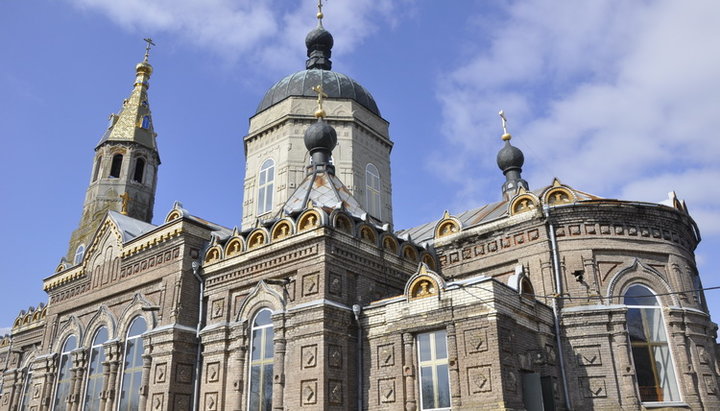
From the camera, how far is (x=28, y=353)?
22.8 metres

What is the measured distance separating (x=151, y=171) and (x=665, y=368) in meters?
21.7

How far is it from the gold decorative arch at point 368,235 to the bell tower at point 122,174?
15.2 m

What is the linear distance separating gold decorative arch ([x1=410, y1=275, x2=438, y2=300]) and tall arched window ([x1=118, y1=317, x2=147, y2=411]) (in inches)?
273

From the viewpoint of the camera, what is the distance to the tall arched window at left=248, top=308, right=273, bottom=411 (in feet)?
40.6

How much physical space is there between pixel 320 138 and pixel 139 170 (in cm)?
1328

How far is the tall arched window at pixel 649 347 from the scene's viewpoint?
1248cm

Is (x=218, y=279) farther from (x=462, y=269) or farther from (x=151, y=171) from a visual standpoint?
(x=151, y=171)

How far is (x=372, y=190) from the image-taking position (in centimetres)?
2152

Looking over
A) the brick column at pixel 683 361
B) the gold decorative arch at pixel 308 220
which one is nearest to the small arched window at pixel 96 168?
the gold decorative arch at pixel 308 220

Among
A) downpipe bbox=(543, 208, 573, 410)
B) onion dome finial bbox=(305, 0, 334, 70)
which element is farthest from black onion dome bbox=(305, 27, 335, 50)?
downpipe bbox=(543, 208, 573, 410)

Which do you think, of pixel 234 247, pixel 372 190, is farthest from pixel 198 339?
pixel 372 190

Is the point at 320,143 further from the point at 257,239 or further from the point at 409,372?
the point at 409,372

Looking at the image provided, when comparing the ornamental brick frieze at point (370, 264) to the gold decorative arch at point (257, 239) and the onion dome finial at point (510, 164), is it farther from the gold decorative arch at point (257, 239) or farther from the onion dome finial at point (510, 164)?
the onion dome finial at point (510, 164)

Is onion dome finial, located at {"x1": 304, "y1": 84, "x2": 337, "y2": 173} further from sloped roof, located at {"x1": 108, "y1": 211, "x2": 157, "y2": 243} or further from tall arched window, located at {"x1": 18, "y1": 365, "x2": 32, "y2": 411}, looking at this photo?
tall arched window, located at {"x1": 18, "y1": 365, "x2": 32, "y2": 411}
